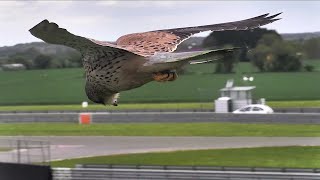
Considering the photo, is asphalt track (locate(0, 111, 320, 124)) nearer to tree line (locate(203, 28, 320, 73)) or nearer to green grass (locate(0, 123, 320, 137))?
green grass (locate(0, 123, 320, 137))

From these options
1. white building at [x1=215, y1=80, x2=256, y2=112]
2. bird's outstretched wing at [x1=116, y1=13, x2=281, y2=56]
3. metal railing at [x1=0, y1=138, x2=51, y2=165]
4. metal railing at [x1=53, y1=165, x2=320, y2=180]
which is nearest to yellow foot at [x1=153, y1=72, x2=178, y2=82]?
bird's outstretched wing at [x1=116, y1=13, x2=281, y2=56]

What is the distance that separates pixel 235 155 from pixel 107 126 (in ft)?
12.3

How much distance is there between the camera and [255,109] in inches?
557

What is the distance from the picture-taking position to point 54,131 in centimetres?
1508

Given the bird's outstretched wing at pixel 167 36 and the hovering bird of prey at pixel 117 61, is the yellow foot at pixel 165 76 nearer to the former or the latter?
the hovering bird of prey at pixel 117 61

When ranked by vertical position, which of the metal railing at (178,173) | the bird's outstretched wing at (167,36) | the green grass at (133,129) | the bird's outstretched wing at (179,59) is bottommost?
the metal railing at (178,173)

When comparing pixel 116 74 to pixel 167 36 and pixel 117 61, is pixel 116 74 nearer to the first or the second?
pixel 117 61

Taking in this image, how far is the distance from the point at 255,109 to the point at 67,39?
12.6m

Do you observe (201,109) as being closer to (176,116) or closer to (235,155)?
(176,116)

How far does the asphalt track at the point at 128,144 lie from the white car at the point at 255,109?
64cm

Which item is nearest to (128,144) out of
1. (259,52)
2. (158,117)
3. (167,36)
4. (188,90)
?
(158,117)

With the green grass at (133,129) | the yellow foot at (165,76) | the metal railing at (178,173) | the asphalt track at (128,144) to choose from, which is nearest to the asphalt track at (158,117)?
the green grass at (133,129)

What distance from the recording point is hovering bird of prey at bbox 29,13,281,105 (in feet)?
5.60

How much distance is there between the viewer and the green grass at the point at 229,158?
11984 millimetres
